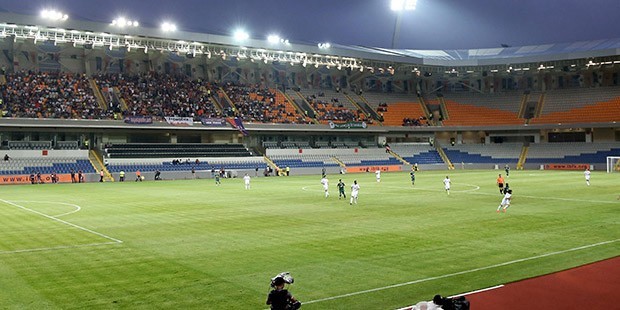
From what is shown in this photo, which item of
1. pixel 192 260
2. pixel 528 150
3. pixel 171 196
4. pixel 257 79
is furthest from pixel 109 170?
pixel 528 150

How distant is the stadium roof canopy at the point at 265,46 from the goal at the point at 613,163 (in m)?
13.1

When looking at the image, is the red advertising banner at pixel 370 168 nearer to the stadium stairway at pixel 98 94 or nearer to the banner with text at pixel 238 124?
the banner with text at pixel 238 124

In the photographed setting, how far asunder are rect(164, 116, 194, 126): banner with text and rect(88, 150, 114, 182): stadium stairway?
891 centimetres

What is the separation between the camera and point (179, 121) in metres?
64.1

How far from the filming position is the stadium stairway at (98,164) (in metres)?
56.4

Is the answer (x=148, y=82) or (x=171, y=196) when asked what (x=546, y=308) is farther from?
(x=148, y=82)

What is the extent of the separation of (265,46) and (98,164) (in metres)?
23.4

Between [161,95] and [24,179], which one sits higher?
[161,95]

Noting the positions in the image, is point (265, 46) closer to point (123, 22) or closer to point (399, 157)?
point (123, 22)

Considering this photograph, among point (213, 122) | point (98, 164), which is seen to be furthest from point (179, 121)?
point (98, 164)

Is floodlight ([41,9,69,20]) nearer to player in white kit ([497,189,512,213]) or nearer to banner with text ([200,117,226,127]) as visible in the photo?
banner with text ([200,117,226,127])

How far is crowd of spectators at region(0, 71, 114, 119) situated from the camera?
56594 mm

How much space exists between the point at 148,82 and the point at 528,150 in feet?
178

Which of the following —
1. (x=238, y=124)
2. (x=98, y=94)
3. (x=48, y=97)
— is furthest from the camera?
(x=238, y=124)
